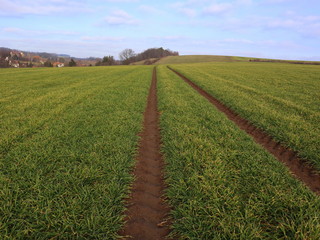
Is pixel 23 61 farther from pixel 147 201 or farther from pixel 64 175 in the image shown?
pixel 147 201

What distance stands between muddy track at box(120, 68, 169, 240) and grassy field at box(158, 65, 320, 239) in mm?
231

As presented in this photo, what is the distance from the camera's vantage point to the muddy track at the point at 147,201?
2604 millimetres

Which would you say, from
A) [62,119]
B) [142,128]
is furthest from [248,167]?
[62,119]

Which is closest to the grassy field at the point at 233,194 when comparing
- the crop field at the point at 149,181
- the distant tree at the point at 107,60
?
the crop field at the point at 149,181

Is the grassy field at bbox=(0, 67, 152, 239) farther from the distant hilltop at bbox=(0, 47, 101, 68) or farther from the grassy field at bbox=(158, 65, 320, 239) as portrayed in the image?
the distant hilltop at bbox=(0, 47, 101, 68)

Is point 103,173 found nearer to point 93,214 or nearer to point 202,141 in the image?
point 93,214

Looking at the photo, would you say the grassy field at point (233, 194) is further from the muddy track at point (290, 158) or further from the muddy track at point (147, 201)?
the muddy track at point (290, 158)

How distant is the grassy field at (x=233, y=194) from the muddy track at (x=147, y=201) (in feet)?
0.76

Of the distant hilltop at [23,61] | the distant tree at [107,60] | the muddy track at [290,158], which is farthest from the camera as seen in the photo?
the distant tree at [107,60]

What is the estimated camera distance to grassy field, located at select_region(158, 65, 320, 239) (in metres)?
2.47

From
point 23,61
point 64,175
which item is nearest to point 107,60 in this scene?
point 23,61

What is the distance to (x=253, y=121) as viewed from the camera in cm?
714

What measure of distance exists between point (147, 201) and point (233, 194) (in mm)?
1733

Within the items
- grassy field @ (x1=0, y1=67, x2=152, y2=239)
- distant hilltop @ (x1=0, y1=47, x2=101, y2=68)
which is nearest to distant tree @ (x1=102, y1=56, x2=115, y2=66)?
distant hilltop @ (x1=0, y1=47, x2=101, y2=68)
